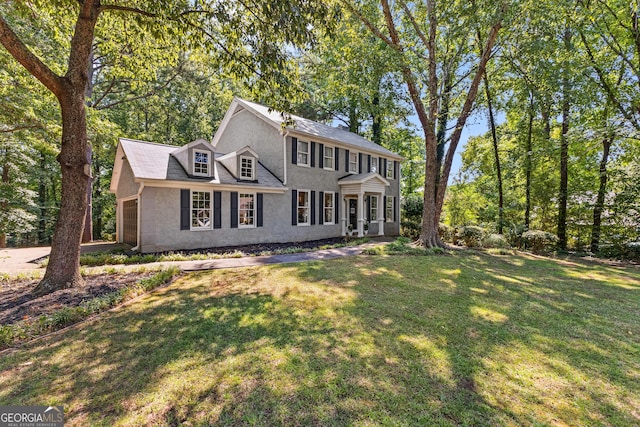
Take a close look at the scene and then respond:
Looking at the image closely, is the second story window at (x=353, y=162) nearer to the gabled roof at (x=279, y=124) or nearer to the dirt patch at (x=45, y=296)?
the gabled roof at (x=279, y=124)

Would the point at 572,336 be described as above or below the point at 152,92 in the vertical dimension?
below

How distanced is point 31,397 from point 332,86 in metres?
13.5

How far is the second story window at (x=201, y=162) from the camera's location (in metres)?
11.4

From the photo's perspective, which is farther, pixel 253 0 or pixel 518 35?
pixel 518 35

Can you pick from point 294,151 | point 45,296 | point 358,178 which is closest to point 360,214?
point 358,178

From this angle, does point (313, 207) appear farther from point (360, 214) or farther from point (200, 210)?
point (200, 210)

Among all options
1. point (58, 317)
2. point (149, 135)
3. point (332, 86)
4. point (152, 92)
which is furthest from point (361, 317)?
point (149, 135)

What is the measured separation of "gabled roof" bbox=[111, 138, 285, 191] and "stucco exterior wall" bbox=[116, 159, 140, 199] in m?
0.45

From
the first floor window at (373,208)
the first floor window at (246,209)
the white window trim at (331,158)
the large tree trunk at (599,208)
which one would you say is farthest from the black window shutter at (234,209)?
the large tree trunk at (599,208)

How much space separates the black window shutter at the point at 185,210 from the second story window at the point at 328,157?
7.63 m

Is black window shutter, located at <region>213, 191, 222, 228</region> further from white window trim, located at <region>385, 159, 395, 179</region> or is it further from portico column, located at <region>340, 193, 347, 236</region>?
white window trim, located at <region>385, 159, 395, 179</region>

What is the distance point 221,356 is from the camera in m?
3.39

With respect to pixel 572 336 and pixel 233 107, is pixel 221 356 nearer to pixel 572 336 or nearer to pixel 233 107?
pixel 572 336

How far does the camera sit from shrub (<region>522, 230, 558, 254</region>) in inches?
493
